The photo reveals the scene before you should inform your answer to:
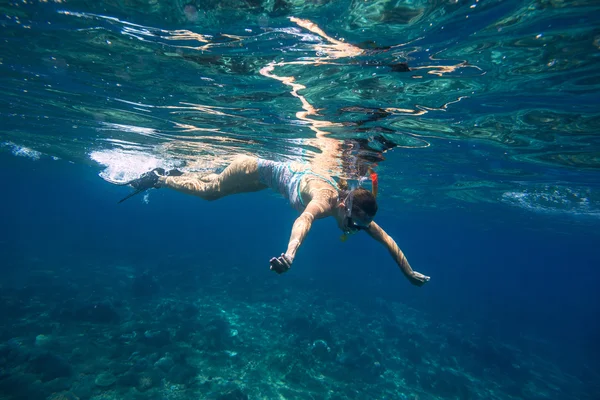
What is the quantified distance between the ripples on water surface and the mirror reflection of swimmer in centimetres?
248

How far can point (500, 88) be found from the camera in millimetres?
7598

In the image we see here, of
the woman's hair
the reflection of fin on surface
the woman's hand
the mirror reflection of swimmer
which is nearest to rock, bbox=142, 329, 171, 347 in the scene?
the mirror reflection of swimmer

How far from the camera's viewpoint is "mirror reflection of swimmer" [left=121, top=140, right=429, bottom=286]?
16.6 feet

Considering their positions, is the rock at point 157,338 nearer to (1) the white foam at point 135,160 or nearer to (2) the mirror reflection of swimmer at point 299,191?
(2) the mirror reflection of swimmer at point 299,191

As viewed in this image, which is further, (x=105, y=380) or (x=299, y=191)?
(x=105, y=380)

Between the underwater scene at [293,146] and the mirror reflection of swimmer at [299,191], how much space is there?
63mm

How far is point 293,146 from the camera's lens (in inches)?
589

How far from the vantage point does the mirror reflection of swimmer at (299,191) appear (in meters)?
5.07

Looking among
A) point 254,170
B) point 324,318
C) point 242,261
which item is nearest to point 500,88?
point 254,170

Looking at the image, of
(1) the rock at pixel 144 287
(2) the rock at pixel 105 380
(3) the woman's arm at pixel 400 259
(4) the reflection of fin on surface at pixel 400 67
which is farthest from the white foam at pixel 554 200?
(1) the rock at pixel 144 287

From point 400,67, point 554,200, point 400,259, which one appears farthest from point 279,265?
point 554,200

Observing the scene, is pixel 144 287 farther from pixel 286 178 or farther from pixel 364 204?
pixel 364 204

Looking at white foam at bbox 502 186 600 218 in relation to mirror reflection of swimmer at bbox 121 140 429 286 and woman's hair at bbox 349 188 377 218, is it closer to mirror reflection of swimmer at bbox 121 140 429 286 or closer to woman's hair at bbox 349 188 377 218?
mirror reflection of swimmer at bbox 121 140 429 286

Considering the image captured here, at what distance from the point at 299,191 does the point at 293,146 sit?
8528 mm
